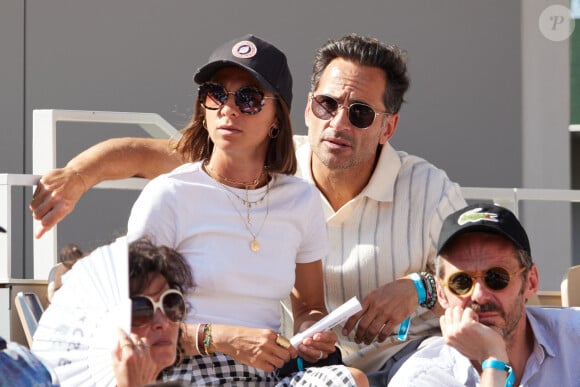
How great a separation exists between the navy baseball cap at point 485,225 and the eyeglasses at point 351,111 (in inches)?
31.0

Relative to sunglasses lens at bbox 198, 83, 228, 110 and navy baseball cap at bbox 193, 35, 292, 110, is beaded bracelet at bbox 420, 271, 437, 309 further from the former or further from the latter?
sunglasses lens at bbox 198, 83, 228, 110

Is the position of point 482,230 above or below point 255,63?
below

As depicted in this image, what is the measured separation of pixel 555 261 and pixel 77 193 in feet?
11.2

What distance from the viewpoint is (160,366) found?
246 centimetres

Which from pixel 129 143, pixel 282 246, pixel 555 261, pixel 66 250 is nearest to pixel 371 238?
pixel 282 246

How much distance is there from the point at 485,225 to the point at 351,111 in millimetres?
934

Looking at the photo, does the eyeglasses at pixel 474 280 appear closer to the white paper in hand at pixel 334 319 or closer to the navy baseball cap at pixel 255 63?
the white paper in hand at pixel 334 319

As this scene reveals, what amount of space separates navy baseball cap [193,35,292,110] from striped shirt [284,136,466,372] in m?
0.71

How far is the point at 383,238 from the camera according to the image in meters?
4.35

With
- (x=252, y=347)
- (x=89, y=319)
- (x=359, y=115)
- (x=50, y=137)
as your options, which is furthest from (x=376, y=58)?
(x=89, y=319)

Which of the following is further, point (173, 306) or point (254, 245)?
point (254, 245)

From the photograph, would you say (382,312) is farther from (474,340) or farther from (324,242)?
(474,340)

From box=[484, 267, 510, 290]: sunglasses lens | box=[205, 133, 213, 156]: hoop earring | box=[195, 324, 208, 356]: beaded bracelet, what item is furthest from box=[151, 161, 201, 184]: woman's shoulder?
box=[484, 267, 510, 290]: sunglasses lens

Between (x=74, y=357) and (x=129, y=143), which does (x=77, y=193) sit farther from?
(x=74, y=357)
